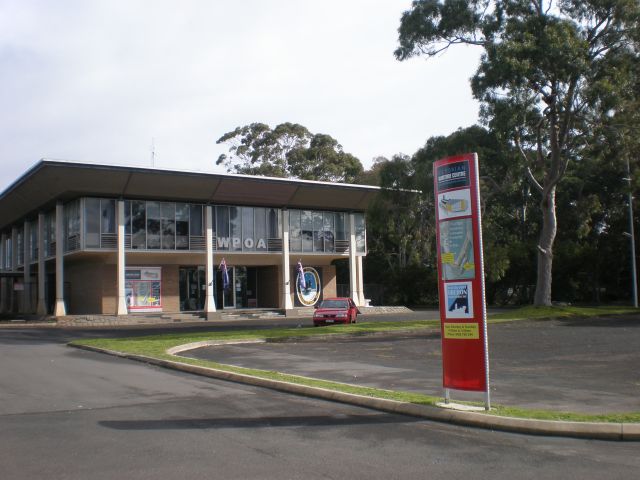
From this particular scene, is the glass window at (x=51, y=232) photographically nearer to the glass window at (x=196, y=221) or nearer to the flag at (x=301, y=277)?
the glass window at (x=196, y=221)

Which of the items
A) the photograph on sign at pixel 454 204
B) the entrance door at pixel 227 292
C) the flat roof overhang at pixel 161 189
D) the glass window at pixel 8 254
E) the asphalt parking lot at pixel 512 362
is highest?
the flat roof overhang at pixel 161 189

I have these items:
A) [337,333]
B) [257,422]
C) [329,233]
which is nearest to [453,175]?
[257,422]

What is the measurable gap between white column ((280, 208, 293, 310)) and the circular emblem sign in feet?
6.19

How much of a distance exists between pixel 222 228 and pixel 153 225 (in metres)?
4.69

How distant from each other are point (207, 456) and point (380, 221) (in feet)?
90.7

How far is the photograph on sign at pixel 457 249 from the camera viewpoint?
9.44 meters

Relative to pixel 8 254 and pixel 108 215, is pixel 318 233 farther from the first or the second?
pixel 8 254

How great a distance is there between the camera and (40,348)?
22.0 meters

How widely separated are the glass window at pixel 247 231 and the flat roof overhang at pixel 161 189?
69cm

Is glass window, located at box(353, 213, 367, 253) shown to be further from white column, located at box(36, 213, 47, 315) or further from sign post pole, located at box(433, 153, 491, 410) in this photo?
sign post pole, located at box(433, 153, 491, 410)

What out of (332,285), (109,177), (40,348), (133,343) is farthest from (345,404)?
(332,285)

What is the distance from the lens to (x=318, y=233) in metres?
46.9

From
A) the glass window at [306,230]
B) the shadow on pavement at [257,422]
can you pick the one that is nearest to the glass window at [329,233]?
the glass window at [306,230]

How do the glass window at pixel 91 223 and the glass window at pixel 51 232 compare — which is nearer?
the glass window at pixel 91 223
